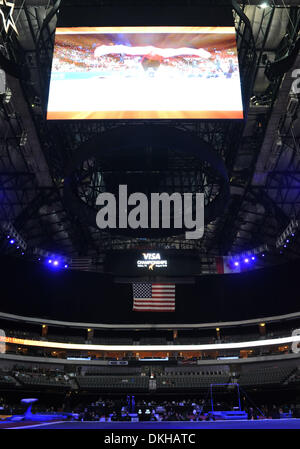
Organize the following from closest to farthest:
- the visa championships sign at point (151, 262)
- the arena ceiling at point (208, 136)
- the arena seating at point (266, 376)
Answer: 1. the arena ceiling at point (208, 136)
2. the visa championships sign at point (151, 262)
3. the arena seating at point (266, 376)

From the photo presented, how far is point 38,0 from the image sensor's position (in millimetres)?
13594

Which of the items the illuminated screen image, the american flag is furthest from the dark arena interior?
the american flag

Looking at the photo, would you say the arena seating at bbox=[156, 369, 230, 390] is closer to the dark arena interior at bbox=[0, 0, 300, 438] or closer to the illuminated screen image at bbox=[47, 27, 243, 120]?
the dark arena interior at bbox=[0, 0, 300, 438]

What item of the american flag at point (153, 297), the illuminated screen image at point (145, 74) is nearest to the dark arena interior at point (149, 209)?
the illuminated screen image at point (145, 74)

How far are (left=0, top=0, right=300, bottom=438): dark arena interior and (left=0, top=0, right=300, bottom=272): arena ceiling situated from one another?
0.12 metres

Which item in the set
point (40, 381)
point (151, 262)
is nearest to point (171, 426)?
point (151, 262)

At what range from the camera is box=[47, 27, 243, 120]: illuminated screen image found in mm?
11086

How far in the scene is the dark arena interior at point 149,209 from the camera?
11562mm

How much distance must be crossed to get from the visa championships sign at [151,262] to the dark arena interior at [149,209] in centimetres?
15

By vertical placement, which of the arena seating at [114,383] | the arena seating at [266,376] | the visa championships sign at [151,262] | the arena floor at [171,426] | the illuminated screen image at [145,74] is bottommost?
the arena seating at [114,383]

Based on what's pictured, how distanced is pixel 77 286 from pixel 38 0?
3306cm

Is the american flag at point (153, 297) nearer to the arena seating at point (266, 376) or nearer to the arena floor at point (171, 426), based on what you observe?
the arena seating at point (266, 376)

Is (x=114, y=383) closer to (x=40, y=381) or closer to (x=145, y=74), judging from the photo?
(x=40, y=381)

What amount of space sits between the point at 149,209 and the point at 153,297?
17.4 meters
